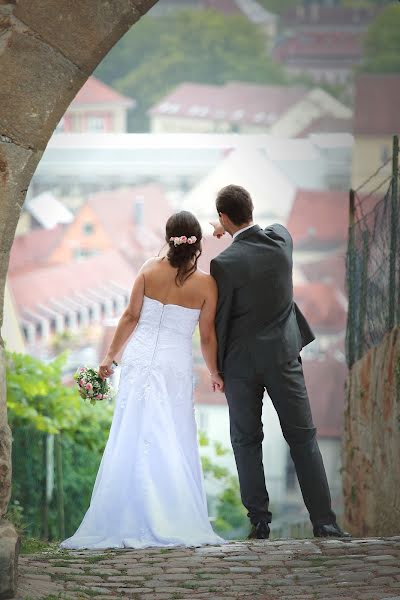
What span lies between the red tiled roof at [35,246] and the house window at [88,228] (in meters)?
0.80

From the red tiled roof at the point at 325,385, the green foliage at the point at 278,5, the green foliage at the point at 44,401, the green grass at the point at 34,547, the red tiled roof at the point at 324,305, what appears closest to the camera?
the green grass at the point at 34,547

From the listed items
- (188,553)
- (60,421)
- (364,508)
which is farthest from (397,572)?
(60,421)

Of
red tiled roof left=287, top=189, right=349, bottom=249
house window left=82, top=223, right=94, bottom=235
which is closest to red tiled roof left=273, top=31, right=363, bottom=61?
red tiled roof left=287, top=189, right=349, bottom=249

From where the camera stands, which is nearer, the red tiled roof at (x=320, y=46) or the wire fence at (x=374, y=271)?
the wire fence at (x=374, y=271)

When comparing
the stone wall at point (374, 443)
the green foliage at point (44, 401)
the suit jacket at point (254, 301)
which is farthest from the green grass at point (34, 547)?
the green foliage at point (44, 401)

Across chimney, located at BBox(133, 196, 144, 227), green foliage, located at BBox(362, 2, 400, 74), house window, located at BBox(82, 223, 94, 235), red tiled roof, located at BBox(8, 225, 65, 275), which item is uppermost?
green foliage, located at BBox(362, 2, 400, 74)

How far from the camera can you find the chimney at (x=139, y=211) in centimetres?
3482

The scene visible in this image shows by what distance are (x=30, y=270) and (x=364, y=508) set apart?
29.3m

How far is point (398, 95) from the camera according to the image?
35.2 metres

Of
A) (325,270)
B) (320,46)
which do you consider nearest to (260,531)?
(325,270)

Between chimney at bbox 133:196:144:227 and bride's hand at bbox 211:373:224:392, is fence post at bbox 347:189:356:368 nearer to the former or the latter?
bride's hand at bbox 211:373:224:392

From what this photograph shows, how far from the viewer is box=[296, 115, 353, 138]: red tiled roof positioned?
3506cm

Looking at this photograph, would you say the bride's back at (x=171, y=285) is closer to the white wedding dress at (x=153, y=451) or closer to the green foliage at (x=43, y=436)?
the white wedding dress at (x=153, y=451)

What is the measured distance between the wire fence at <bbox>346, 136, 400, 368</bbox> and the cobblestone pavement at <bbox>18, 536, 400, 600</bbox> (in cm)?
144
